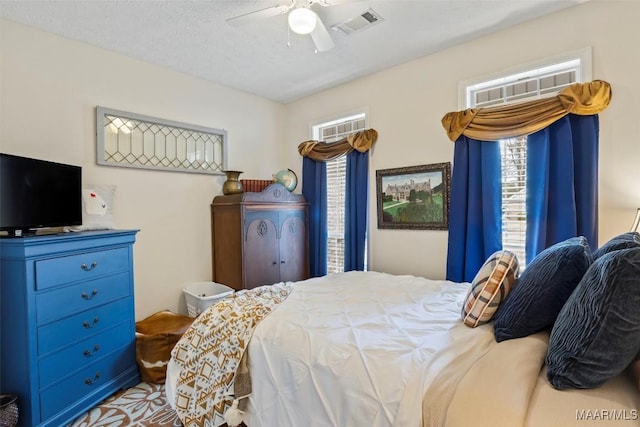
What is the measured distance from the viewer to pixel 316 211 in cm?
387

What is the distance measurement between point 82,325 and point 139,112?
1.93 m

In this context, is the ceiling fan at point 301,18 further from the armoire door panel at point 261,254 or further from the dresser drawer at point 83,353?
the dresser drawer at point 83,353

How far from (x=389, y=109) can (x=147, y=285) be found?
9.70ft

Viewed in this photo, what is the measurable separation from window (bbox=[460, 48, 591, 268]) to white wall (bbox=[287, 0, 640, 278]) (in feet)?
0.34

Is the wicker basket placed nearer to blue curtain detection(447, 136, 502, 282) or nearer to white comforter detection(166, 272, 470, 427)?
white comforter detection(166, 272, 470, 427)

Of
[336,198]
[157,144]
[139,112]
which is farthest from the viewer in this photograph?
[336,198]

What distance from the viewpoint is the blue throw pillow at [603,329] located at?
2.98 feet

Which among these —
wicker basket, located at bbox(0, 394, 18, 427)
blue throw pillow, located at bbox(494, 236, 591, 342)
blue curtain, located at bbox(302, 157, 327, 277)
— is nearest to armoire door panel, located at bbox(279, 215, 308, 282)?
blue curtain, located at bbox(302, 157, 327, 277)

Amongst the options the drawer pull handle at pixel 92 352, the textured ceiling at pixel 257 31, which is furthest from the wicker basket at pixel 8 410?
the textured ceiling at pixel 257 31

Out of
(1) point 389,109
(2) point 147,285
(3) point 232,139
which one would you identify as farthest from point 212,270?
(1) point 389,109

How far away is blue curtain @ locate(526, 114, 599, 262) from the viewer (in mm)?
2191

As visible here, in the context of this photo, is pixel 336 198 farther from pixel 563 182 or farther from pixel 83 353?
pixel 83 353

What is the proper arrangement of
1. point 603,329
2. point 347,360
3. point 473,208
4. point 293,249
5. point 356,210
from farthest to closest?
point 293,249
point 356,210
point 473,208
point 347,360
point 603,329

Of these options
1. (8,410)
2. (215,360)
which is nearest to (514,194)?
(215,360)
